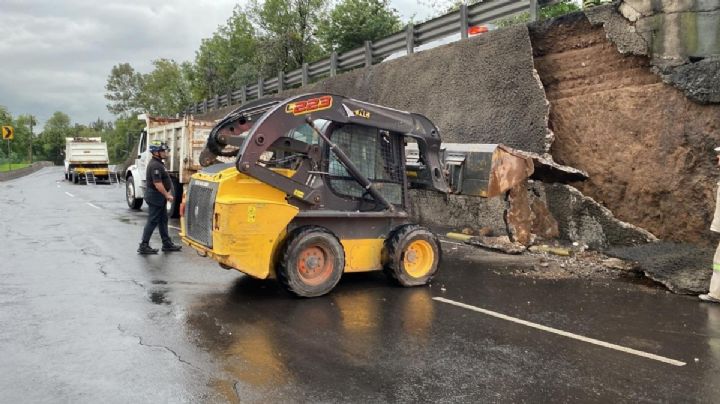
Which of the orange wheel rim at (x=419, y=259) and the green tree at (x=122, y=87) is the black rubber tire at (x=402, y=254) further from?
the green tree at (x=122, y=87)

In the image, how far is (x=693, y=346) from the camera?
5582 mm

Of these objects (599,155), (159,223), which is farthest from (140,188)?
(599,155)

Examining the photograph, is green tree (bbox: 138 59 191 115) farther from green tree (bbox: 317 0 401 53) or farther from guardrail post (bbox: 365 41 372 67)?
guardrail post (bbox: 365 41 372 67)

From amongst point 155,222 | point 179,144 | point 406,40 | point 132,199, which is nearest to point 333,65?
point 406,40

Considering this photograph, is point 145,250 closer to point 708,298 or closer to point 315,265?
point 315,265

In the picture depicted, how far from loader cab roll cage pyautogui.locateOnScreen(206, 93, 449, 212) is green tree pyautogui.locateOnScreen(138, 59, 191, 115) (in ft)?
149

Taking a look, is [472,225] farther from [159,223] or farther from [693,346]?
[693,346]

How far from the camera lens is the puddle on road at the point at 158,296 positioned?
684 centimetres

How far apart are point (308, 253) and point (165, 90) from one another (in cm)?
5353

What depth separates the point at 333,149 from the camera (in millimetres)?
7355

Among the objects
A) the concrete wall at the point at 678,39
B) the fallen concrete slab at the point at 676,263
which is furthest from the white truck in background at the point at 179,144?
the fallen concrete slab at the point at 676,263

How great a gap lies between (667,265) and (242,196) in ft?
19.2

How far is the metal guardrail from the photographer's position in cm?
1319

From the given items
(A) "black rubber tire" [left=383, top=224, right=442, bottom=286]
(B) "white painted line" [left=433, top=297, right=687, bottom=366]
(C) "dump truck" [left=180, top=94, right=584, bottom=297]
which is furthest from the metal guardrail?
(B) "white painted line" [left=433, top=297, right=687, bottom=366]
